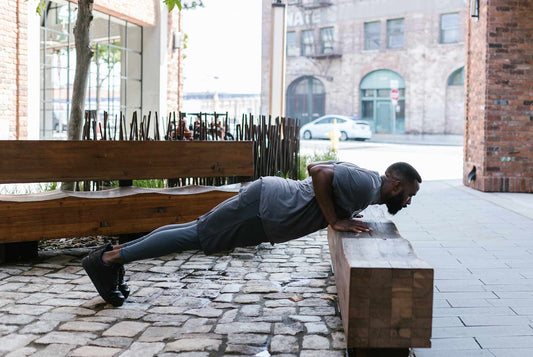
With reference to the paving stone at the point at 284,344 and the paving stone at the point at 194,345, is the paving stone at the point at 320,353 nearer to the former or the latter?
the paving stone at the point at 284,344

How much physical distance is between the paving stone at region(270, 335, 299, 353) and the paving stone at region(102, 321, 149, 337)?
810mm

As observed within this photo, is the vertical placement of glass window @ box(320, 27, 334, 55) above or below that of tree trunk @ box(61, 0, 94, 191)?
above

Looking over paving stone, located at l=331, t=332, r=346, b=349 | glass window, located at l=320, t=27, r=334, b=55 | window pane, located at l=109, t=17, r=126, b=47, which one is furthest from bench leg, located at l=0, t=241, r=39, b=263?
glass window, located at l=320, t=27, r=334, b=55

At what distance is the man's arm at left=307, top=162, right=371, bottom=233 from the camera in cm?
376

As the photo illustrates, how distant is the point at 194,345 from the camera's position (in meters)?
3.44

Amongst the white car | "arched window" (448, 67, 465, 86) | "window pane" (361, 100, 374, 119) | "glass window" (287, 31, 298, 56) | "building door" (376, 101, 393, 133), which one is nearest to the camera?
the white car

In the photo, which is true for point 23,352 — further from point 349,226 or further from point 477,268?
point 477,268

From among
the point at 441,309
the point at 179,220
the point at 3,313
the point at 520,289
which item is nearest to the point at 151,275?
the point at 179,220

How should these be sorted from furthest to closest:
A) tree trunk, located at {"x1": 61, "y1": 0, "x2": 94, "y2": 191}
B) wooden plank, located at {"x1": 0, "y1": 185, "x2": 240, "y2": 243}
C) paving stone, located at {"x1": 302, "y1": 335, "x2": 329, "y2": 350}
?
1. tree trunk, located at {"x1": 61, "y1": 0, "x2": 94, "y2": 191}
2. wooden plank, located at {"x1": 0, "y1": 185, "x2": 240, "y2": 243}
3. paving stone, located at {"x1": 302, "y1": 335, "x2": 329, "y2": 350}

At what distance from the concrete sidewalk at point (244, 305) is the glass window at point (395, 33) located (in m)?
35.5

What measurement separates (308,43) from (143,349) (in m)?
42.6

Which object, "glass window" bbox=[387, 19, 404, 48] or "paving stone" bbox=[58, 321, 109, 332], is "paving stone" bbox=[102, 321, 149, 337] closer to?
"paving stone" bbox=[58, 321, 109, 332]

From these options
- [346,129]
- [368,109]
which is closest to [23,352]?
[346,129]

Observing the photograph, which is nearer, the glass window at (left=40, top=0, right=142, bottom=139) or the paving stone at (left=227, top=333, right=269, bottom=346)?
the paving stone at (left=227, top=333, right=269, bottom=346)
